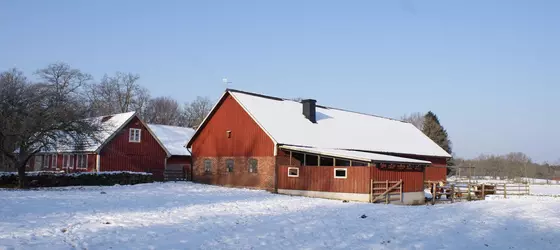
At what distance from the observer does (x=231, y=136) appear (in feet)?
113

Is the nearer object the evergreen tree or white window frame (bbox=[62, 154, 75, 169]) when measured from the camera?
white window frame (bbox=[62, 154, 75, 169])

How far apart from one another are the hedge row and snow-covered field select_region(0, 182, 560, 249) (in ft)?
24.7

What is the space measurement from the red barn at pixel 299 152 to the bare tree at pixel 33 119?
8.75 metres

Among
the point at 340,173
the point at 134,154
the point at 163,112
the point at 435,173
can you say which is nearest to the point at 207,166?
the point at 134,154

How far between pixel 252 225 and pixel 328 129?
21172 mm

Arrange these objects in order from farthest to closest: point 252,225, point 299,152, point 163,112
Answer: point 163,112
point 299,152
point 252,225

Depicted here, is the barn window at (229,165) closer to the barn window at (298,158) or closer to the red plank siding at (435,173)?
the barn window at (298,158)

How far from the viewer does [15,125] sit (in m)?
27.0

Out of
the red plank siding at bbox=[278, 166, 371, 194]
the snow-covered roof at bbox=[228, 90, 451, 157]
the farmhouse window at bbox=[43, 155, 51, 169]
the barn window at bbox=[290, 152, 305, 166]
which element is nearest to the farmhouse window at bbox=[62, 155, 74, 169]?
the farmhouse window at bbox=[43, 155, 51, 169]

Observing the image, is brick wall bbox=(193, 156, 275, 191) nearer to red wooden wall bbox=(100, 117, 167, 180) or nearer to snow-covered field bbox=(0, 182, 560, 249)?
red wooden wall bbox=(100, 117, 167, 180)

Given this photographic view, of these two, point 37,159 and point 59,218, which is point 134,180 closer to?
point 37,159

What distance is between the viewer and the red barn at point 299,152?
27328 millimetres

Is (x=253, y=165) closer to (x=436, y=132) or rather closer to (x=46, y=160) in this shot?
(x=46, y=160)

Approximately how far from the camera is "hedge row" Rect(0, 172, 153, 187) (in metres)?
29.8
